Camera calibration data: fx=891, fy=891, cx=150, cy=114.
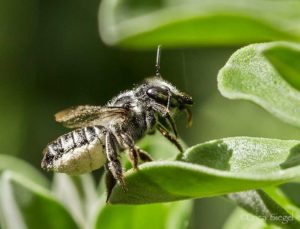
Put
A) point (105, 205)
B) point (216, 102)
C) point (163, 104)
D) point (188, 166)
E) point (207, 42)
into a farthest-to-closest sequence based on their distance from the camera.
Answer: point (216, 102) < point (207, 42) < point (163, 104) < point (105, 205) < point (188, 166)

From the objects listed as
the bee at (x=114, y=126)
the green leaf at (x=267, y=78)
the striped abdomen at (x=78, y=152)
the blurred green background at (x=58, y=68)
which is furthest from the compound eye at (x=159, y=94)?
the blurred green background at (x=58, y=68)

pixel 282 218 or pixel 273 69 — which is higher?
pixel 273 69

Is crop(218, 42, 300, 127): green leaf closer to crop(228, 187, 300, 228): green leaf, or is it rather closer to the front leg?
crop(228, 187, 300, 228): green leaf

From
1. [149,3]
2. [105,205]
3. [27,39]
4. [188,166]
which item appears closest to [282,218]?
[188,166]

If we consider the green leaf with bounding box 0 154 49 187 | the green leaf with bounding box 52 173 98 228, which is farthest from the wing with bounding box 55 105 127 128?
the green leaf with bounding box 0 154 49 187

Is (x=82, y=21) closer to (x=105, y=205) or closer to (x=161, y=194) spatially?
(x=105, y=205)

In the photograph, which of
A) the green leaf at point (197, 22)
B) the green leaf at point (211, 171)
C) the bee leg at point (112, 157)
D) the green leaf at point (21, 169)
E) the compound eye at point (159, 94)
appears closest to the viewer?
the green leaf at point (211, 171)

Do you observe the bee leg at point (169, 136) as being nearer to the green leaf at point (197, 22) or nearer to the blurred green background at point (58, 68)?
the green leaf at point (197, 22)
